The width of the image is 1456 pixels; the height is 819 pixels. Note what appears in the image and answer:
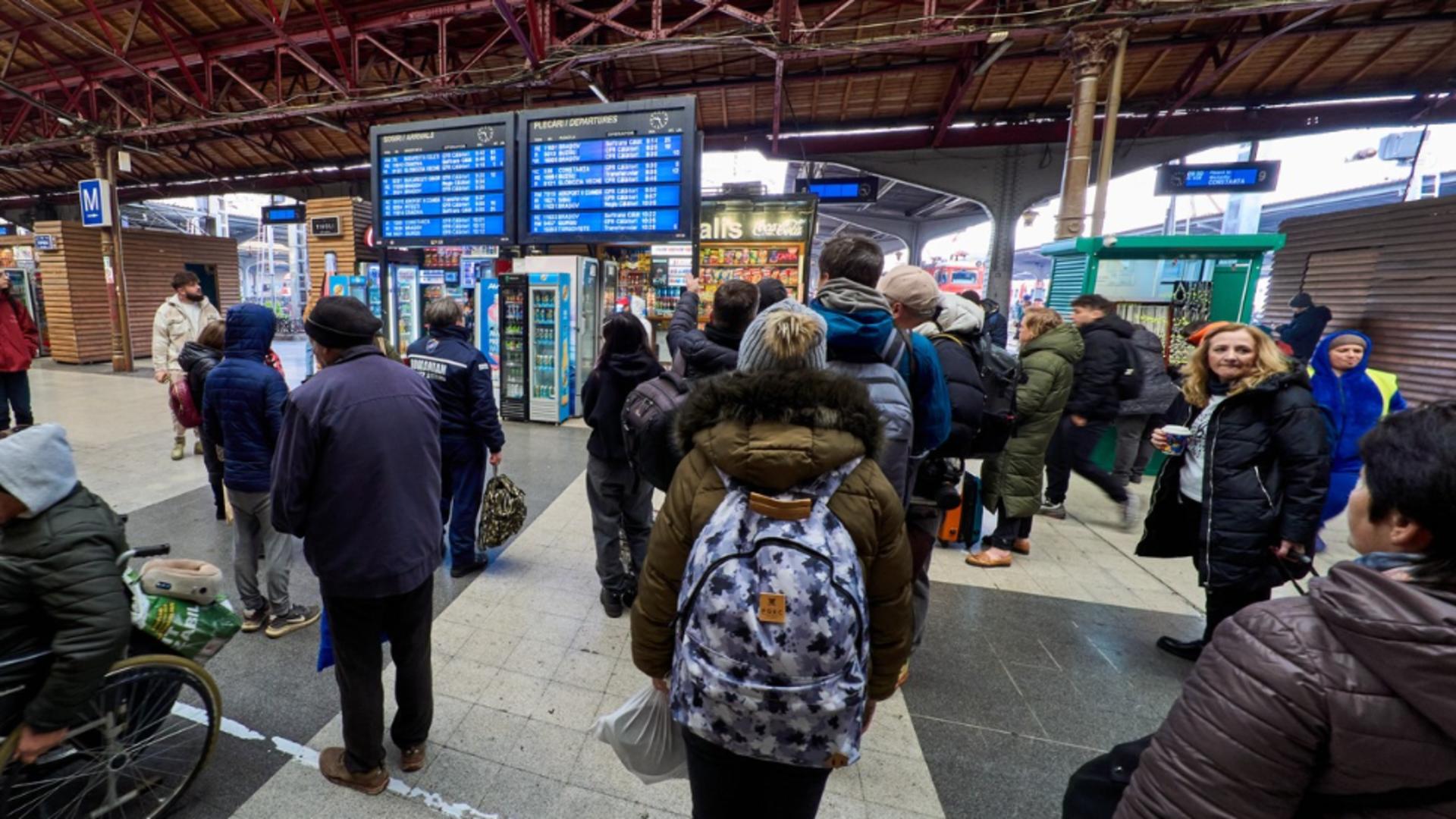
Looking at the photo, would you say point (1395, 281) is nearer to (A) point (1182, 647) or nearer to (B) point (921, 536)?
(A) point (1182, 647)

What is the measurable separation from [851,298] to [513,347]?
6.79 meters

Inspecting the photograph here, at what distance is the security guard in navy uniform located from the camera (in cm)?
336

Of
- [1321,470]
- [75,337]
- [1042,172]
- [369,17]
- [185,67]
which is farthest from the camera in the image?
[75,337]

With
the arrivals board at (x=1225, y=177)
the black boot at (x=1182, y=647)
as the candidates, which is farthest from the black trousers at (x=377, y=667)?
the arrivals board at (x=1225, y=177)

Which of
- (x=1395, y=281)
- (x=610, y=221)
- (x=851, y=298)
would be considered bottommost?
(x=851, y=298)

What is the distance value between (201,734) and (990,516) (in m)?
5.01

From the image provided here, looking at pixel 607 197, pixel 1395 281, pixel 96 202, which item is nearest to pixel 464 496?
pixel 607 197

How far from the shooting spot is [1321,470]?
2.30 metres

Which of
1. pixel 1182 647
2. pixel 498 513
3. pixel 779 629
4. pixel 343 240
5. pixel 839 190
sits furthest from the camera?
pixel 343 240

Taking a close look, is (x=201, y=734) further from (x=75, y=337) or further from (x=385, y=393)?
(x=75, y=337)

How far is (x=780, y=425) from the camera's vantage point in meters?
1.22

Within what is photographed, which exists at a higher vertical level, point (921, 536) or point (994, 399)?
point (994, 399)

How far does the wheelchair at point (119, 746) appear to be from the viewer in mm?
1534

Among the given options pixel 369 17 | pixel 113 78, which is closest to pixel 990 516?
pixel 369 17
